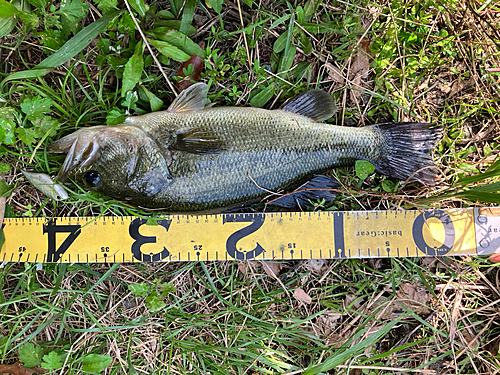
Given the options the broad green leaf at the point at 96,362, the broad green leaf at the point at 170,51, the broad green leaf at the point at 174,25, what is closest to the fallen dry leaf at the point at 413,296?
the broad green leaf at the point at 96,362

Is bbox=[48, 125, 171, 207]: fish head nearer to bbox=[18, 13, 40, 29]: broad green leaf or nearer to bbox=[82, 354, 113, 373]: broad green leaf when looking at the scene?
bbox=[18, 13, 40, 29]: broad green leaf

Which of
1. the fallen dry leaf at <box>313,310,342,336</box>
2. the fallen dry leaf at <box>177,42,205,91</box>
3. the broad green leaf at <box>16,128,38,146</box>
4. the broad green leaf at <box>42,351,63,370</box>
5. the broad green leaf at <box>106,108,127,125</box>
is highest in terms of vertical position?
the fallen dry leaf at <box>177,42,205,91</box>

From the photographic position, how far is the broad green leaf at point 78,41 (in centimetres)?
304

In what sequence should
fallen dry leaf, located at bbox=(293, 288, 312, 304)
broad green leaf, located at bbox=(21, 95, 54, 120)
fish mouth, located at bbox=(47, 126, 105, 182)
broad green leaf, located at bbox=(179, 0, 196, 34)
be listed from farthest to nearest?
1. fallen dry leaf, located at bbox=(293, 288, 312, 304)
2. broad green leaf, located at bbox=(179, 0, 196, 34)
3. broad green leaf, located at bbox=(21, 95, 54, 120)
4. fish mouth, located at bbox=(47, 126, 105, 182)

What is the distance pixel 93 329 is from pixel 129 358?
487mm

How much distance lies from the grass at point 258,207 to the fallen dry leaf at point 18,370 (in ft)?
0.34

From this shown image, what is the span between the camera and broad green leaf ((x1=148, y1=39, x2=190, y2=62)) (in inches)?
120

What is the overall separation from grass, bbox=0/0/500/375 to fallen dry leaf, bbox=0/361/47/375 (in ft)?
0.34

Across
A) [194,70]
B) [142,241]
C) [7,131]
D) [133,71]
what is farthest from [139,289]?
[194,70]

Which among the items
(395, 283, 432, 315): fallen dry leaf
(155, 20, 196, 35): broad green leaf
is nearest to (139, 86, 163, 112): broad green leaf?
(155, 20, 196, 35): broad green leaf

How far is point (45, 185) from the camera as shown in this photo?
316 cm

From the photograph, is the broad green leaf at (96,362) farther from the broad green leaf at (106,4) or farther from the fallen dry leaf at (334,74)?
the fallen dry leaf at (334,74)

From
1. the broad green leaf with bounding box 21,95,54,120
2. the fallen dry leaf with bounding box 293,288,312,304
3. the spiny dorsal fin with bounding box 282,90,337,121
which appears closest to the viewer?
the broad green leaf with bounding box 21,95,54,120

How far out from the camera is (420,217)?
3223 millimetres
